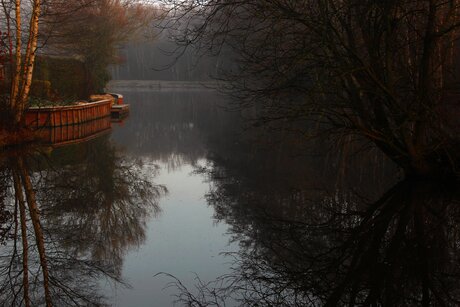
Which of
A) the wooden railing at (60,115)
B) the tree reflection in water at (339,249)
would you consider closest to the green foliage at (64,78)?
the wooden railing at (60,115)

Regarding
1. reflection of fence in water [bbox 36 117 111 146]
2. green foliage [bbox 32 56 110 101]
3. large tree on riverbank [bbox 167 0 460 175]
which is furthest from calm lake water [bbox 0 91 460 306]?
green foliage [bbox 32 56 110 101]

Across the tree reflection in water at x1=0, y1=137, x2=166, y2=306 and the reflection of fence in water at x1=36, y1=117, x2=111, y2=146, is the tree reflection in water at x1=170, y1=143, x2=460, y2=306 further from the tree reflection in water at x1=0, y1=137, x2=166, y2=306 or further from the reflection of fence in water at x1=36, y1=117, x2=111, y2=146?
the reflection of fence in water at x1=36, y1=117, x2=111, y2=146

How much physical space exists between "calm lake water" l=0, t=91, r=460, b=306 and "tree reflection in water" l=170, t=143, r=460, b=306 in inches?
0.7

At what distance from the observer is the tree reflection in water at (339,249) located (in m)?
4.81

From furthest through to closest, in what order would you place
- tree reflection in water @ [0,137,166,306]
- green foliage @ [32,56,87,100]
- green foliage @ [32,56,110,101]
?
green foliage @ [32,56,87,100], green foliage @ [32,56,110,101], tree reflection in water @ [0,137,166,306]

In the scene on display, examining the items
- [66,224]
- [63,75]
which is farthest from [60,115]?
[66,224]

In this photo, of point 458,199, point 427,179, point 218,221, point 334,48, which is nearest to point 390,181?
point 427,179

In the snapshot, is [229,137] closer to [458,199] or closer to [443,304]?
[458,199]

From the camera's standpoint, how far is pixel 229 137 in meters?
19.9

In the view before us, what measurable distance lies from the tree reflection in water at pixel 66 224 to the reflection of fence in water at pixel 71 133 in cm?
386

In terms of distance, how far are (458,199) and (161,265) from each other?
4.98 metres

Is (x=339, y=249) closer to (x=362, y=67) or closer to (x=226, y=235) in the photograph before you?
(x=226, y=235)

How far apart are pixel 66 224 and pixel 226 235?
2157 millimetres

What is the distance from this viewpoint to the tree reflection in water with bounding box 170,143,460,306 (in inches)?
189
